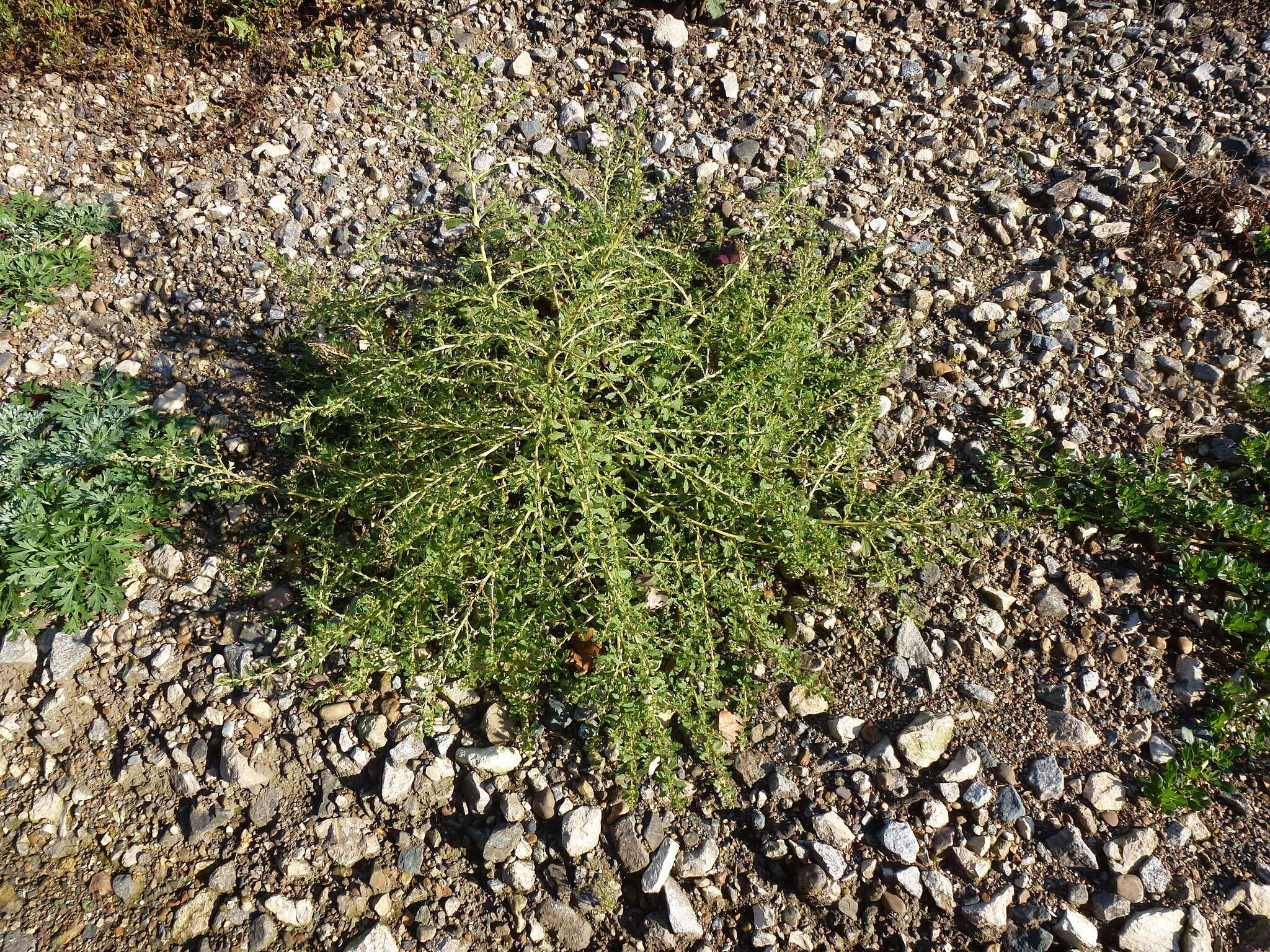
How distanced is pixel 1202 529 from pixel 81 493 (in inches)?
156

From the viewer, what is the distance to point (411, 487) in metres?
2.79

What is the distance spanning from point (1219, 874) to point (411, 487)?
2591 millimetres

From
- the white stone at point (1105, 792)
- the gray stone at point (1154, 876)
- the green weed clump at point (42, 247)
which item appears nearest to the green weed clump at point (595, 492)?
the white stone at point (1105, 792)

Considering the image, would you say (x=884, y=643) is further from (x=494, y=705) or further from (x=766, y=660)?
(x=494, y=705)

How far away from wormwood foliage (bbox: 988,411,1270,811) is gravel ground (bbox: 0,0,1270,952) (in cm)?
8

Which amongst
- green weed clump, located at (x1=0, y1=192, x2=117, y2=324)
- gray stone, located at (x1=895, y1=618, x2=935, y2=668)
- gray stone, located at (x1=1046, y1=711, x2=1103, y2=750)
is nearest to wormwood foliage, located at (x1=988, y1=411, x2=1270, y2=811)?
gray stone, located at (x1=1046, y1=711, x2=1103, y2=750)

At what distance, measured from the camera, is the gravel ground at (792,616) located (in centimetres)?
249

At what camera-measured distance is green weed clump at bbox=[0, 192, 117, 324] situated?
3891 millimetres

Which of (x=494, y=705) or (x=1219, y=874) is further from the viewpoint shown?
(x=494, y=705)

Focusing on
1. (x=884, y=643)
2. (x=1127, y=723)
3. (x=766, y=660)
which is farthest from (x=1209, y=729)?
(x=766, y=660)

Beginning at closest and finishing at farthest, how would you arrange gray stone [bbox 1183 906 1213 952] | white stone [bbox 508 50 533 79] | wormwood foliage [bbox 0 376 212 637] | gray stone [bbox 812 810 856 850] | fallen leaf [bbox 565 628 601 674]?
gray stone [bbox 1183 906 1213 952] → gray stone [bbox 812 810 856 850] → fallen leaf [bbox 565 628 601 674] → wormwood foliage [bbox 0 376 212 637] → white stone [bbox 508 50 533 79]

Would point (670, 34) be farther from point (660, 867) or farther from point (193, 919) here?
point (193, 919)

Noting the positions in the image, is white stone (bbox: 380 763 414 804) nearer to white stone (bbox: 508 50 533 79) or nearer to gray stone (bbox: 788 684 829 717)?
gray stone (bbox: 788 684 829 717)

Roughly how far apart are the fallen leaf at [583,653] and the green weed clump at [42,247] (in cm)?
290
